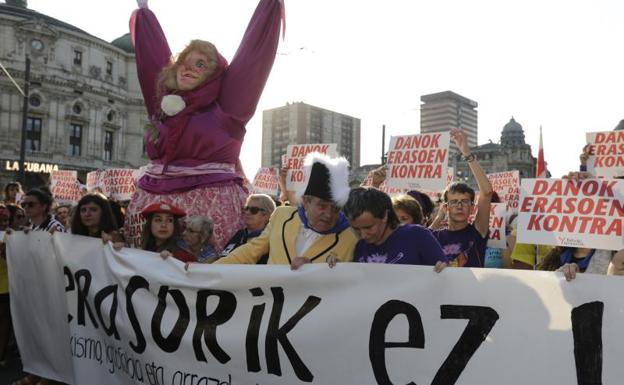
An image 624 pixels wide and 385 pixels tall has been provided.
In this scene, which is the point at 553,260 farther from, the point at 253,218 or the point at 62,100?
the point at 62,100

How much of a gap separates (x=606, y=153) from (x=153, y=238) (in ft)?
15.3

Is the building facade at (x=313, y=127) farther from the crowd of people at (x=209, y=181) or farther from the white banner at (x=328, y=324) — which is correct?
the white banner at (x=328, y=324)

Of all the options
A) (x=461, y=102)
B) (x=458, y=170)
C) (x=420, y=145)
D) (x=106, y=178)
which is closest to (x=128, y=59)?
(x=458, y=170)

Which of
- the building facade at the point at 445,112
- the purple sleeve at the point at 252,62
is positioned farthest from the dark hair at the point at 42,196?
the building facade at the point at 445,112

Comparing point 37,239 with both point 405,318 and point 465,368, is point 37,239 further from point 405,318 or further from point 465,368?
point 465,368

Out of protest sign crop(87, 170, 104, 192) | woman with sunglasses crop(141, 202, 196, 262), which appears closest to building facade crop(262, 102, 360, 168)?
protest sign crop(87, 170, 104, 192)

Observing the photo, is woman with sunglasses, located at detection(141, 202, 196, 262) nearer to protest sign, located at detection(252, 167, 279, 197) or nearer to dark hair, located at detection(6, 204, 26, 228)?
dark hair, located at detection(6, 204, 26, 228)

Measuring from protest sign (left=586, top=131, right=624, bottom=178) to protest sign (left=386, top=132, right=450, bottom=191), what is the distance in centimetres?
150

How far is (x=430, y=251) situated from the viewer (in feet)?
9.60

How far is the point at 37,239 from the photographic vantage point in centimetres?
446

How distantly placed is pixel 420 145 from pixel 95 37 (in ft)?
161

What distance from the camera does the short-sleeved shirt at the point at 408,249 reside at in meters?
2.93

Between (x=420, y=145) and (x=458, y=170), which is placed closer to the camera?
(x=420, y=145)

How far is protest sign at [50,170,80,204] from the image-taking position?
11445mm
